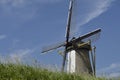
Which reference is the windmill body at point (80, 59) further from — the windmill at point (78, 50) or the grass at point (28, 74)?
the grass at point (28, 74)

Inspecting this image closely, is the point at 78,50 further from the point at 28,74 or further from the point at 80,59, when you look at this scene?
the point at 28,74

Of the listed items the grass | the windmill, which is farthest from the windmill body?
the grass

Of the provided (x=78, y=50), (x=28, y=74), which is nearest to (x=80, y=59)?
(x=78, y=50)

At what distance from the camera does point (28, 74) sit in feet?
45.8

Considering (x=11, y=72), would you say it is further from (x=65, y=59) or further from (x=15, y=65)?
(x=65, y=59)

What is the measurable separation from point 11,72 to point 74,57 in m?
22.7

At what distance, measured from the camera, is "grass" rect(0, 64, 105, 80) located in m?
13.4

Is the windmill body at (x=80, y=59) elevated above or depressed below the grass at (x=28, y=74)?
above

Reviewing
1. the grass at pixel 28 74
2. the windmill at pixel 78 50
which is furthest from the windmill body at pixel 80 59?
the grass at pixel 28 74

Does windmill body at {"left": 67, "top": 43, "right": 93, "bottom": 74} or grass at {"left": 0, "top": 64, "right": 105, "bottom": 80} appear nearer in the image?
grass at {"left": 0, "top": 64, "right": 105, "bottom": 80}

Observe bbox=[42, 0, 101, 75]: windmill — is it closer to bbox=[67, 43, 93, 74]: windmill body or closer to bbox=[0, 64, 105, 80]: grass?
bbox=[67, 43, 93, 74]: windmill body

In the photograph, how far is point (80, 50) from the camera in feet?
122

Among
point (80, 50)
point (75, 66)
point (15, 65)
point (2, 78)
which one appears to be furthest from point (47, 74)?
point (80, 50)

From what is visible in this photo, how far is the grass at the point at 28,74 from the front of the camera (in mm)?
13372
